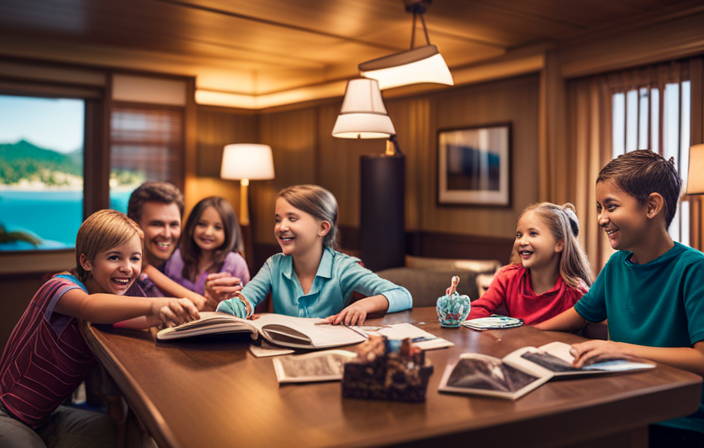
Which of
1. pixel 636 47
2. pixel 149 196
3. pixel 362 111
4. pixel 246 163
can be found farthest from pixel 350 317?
pixel 246 163

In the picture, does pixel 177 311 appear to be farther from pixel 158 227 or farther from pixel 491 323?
pixel 158 227

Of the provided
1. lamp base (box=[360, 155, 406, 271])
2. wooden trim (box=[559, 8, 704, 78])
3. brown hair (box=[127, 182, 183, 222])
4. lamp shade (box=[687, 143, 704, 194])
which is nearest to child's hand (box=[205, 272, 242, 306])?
brown hair (box=[127, 182, 183, 222])

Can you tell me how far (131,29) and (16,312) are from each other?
2.52 metres

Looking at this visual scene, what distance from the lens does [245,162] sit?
5.41 metres

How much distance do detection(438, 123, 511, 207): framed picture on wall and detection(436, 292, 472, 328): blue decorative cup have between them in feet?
9.61

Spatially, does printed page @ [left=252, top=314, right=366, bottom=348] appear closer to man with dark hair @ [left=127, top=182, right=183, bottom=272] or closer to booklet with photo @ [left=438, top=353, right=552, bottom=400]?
booklet with photo @ [left=438, top=353, right=552, bottom=400]

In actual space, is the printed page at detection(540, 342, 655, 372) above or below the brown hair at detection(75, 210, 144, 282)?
below

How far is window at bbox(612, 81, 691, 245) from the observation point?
3.55 meters

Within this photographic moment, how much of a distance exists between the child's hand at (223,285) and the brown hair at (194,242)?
777 millimetres

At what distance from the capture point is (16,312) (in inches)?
190

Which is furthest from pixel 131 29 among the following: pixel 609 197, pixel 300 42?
pixel 609 197

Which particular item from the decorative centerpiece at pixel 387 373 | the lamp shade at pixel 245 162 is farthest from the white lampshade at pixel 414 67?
the lamp shade at pixel 245 162

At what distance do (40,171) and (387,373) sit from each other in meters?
5.05

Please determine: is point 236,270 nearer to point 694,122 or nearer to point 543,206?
point 543,206
